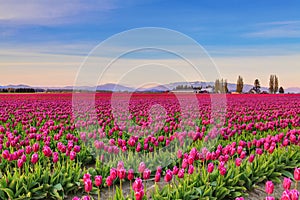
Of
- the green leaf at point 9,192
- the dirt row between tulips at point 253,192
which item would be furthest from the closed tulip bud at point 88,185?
the dirt row between tulips at point 253,192

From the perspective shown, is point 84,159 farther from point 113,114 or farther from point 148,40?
point 113,114

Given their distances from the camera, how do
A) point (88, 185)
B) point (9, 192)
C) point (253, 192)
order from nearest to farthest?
point (88, 185), point (9, 192), point (253, 192)

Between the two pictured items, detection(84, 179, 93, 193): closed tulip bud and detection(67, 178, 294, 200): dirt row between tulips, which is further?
detection(67, 178, 294, 200): dirt row between tulips

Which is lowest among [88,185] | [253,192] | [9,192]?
[253,192]

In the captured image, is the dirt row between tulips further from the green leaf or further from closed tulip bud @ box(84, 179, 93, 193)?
closed tulip bud @ box(84, 179, 93, 193)

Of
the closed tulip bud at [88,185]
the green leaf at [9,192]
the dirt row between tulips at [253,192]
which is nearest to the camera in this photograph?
the closed tulip bud at [88,185]

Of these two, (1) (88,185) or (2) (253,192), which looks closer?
(1) (88,185)

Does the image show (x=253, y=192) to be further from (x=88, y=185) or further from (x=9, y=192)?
(x=9, y=192)

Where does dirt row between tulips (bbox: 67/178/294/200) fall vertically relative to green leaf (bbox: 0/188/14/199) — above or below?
below

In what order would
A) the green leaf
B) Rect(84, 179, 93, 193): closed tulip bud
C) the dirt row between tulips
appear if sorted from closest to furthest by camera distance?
Rect(84, 179, 93, 193): closed tulip bud < the green leaf < the dirt row between tulips

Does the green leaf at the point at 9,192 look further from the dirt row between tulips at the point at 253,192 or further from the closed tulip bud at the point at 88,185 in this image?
the closed tulip bud at the point at 88,185

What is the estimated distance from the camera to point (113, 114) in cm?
1334

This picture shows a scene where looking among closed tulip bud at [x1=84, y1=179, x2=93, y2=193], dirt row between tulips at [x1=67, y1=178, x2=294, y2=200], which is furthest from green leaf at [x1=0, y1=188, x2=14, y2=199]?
closed tulip bud at [x1=84, y1=179, x2=93, y2=193]

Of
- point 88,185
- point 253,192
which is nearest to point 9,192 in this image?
point 88,185
